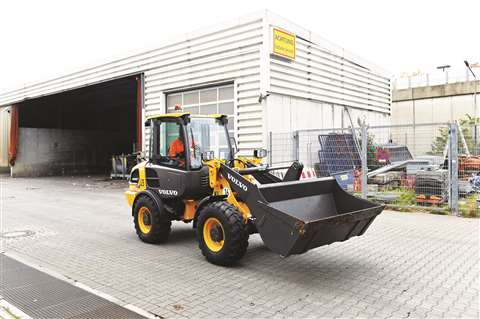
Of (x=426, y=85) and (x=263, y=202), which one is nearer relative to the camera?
(x=263, y=202)

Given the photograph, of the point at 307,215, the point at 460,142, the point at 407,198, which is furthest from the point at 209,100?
the point at 307,215

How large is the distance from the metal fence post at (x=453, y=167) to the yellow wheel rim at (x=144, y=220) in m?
6.70

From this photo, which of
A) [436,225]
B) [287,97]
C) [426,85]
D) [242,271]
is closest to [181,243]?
[242,271]

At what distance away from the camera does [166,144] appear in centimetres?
664

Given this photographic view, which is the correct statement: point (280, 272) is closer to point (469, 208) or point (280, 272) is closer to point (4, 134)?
point (469, 208)

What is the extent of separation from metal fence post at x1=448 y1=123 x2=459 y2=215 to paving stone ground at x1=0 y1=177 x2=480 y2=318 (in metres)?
0.87

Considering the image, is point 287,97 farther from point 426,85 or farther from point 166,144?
point 426,85

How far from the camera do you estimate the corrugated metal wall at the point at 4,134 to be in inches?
1032

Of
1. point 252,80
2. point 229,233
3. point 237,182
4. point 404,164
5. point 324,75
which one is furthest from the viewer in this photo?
point 324,75

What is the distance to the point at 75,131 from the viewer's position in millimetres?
29312

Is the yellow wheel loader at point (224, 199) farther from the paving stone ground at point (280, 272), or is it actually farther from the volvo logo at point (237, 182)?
the paving stone ground at point (280, 272)

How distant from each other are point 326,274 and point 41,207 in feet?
29.5

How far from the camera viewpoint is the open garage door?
84.2ft

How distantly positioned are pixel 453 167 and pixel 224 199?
6.10 m
